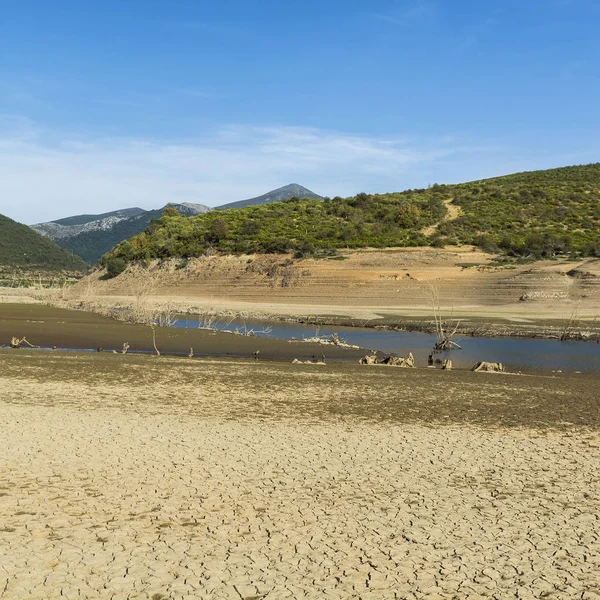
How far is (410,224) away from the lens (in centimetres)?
6134

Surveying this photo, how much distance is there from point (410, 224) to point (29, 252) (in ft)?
239

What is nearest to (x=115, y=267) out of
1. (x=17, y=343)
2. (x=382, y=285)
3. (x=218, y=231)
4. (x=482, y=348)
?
(x=218, y=231)

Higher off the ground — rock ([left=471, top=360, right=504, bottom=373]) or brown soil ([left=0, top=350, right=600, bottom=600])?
brown soil ([left=0, top=350, right=600, bottom=600])

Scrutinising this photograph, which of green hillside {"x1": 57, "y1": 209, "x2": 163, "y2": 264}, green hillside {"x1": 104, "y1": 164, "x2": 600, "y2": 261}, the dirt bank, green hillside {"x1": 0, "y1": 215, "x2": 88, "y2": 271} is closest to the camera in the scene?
the dirt bank

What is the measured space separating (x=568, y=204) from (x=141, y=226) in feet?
415

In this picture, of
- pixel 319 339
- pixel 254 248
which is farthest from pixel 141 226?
pixel 319 339

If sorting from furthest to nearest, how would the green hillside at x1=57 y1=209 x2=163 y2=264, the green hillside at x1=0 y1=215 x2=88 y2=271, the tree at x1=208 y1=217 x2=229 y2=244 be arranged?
the green hillside at x1=57 y1=209 x2=163 y2=264 → the green hillside at x1=0 y1=215 x2=88 y2=271 → the tree at x1=208 y1=217 x2=229 y2=244

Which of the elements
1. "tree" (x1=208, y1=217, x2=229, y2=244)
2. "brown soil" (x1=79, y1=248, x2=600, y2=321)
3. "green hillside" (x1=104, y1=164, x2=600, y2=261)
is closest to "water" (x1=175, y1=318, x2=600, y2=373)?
"brown soil" (x1=79, y1=248, x2=600, y2=321)

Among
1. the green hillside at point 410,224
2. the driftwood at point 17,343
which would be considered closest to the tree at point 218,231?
the green hillside at point 410,224

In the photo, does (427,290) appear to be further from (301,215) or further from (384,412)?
(384,412)

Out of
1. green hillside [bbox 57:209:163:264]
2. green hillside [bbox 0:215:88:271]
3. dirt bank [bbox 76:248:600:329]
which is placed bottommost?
dirt bank [bbox 76:248:600:329]

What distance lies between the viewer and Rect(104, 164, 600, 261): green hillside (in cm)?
5631

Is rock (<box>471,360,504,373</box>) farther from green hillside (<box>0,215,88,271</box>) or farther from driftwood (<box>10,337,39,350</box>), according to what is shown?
green hillside (<box>0,215,88,271</box>)

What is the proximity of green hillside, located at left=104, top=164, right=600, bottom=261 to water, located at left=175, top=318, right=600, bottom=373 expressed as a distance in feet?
76.3
